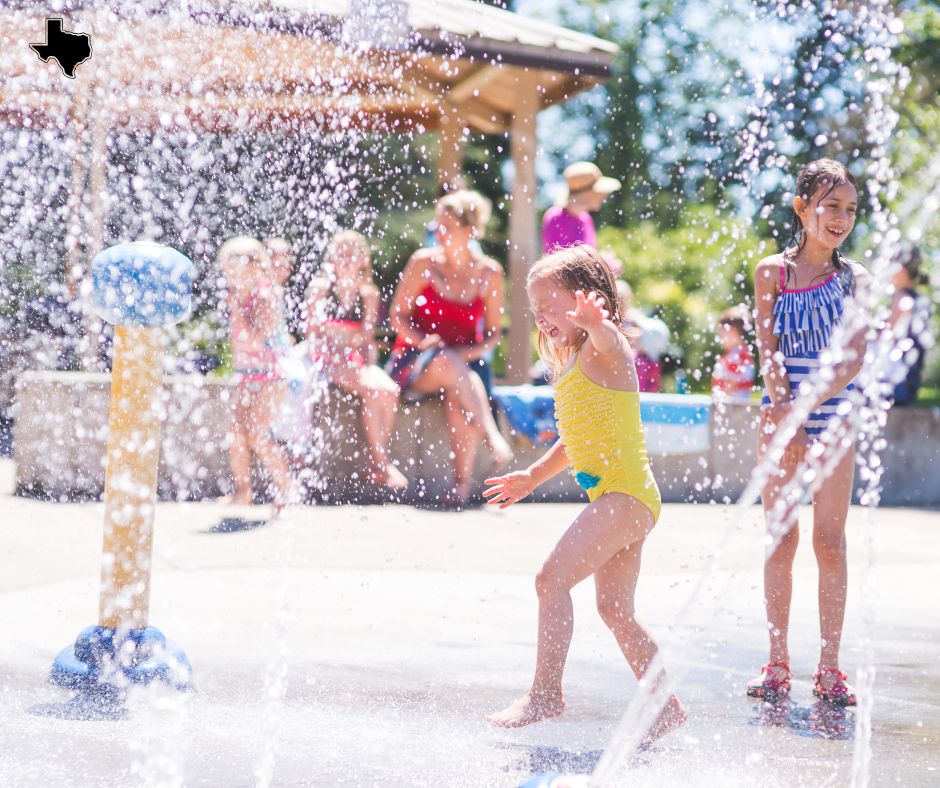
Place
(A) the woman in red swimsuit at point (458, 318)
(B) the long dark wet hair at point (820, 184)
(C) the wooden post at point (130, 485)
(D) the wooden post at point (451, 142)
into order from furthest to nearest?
(D) the wooden post at point (451, 142) < (A) the woman in red swimsuit at point (458, 318) < (B) the long dark wet hair at point (820, 184) < (C) the wooden post at point (130, 485)

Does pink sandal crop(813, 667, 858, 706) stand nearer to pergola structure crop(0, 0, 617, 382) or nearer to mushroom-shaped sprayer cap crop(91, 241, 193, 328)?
mushroom-shaped sprayer cap crop(91, 241, 193, 328)

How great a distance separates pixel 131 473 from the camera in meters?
3.27

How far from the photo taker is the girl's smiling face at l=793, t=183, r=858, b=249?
11.4 feet

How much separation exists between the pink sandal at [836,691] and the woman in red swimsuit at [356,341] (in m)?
4.05

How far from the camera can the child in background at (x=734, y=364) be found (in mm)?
8961

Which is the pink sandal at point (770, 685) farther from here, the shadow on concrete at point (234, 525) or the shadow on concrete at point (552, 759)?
the shadow on concrete at point (234, 525)

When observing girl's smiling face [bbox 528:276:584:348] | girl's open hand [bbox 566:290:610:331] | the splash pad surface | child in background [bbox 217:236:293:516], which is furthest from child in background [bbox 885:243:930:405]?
girl's open hand [bbox 566:290:610:331]

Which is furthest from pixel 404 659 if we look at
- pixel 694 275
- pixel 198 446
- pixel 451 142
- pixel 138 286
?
pixel 694 275

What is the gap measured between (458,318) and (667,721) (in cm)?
437

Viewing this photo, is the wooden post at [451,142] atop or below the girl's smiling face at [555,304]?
atop

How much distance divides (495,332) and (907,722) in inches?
169

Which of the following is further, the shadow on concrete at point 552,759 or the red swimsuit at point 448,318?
the red swimsuit at point 448,318

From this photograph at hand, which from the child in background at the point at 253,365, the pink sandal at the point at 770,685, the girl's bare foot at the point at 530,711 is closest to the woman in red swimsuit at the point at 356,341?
the child in background at the point at 253,365

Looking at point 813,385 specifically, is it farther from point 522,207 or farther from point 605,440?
point 522,207
